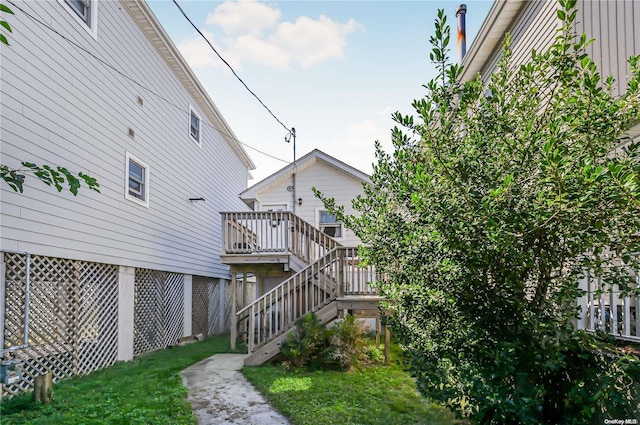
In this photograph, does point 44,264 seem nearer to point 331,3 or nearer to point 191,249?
point 191,249

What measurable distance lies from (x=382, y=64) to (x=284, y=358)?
6195 millimetres

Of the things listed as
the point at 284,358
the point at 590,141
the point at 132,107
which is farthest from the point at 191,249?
the point at 590,141

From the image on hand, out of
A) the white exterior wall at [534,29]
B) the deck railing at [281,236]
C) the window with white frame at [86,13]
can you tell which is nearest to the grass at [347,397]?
the deck railing at [281,236]

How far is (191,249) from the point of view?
12117 mm

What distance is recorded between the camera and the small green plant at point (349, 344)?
7.03 m

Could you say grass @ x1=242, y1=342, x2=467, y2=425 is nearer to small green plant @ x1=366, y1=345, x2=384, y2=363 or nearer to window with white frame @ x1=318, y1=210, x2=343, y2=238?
small green plant @ x1=366, y1=345, x2=384, y2=363

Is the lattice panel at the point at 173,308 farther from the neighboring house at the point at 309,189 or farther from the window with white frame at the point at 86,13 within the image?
the window with white frame at the point at 86,13

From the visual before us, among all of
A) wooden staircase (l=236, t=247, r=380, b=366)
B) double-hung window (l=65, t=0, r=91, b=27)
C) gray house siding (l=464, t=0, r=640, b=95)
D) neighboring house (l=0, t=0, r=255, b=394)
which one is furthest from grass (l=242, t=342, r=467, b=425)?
double-hung window (l=65, t=0, r=91, b=27)

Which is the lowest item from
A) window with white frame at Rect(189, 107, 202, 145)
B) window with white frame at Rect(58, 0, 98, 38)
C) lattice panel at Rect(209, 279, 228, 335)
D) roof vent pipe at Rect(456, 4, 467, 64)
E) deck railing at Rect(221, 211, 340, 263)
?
lattice panel at Rect(209, 279, 228, 335)

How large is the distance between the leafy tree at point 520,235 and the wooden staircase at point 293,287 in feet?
12.0

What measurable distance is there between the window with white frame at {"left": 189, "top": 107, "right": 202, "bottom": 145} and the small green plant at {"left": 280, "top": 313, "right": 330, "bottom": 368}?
24.6 ft

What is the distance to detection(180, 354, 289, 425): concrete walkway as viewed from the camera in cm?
481

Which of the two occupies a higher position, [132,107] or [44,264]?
[132,107]

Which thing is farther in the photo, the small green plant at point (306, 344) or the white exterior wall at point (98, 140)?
the small green plant at point (306, 344)
